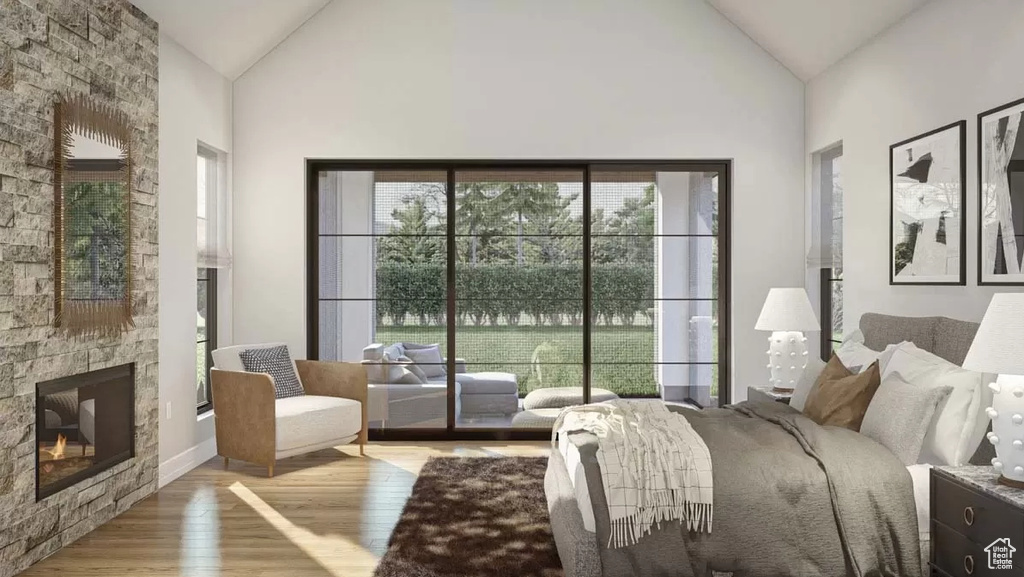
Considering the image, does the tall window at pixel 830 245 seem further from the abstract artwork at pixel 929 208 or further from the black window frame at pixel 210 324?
the black window frame at pixel 210 324

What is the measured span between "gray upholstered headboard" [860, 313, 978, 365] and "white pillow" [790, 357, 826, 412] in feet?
1.28

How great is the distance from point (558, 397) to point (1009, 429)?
393cm

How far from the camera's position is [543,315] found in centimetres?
614

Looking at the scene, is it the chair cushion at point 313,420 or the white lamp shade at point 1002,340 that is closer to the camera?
the white lamp shade at point 1002,340

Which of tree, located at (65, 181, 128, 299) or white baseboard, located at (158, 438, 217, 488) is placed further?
white baseboard, located at (158, 438, 217, 488)

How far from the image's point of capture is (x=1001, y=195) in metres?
3.54

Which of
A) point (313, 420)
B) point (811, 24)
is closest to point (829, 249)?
point (811, 24)

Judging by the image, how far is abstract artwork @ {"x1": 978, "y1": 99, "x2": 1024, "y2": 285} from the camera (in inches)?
134

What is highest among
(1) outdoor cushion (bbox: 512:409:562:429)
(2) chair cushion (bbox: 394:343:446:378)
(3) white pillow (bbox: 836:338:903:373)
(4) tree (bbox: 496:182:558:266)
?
(4) tree (bbox: 496:182:558:266)

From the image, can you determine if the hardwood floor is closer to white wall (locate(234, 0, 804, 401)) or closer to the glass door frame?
the glass door frame

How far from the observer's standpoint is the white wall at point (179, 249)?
4836 millimetres

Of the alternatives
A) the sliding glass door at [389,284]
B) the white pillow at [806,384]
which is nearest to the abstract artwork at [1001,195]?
the white pillow at [806,384]

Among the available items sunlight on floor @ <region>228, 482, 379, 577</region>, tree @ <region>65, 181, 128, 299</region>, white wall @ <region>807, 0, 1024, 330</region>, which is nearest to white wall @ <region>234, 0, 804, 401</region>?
white wall @ <region>807, 0, 1024, 330</region>

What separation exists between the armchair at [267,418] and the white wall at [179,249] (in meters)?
0.22
